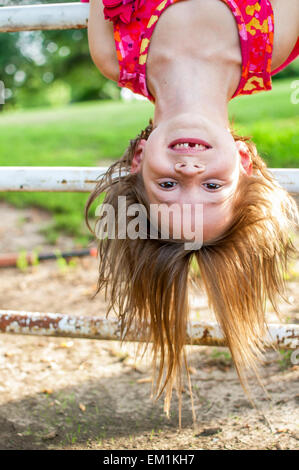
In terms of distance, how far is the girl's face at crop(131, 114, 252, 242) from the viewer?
134cm

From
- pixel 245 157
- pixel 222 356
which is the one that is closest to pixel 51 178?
pixel 245 157

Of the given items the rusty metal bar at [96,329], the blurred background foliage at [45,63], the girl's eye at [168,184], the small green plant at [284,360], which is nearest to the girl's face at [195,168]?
the girl's eye at [168,184]

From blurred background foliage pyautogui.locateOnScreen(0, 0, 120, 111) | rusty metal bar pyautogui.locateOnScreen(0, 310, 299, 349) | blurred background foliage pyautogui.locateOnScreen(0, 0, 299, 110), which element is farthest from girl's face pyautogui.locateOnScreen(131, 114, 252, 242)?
blurred background foliage pyautogui.locateOnScreen(0, 0, 120, 111)

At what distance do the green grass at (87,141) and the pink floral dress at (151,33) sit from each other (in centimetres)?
203

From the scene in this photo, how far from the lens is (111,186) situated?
1.54 meters

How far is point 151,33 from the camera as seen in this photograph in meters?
1.59

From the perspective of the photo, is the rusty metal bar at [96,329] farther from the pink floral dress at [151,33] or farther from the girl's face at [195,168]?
the pink floral dress at [151,33]

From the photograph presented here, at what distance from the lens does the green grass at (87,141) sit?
3975mm

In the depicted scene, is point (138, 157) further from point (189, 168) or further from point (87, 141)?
point (87, 141)

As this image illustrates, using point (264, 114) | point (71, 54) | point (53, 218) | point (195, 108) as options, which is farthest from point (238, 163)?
point (71, 54)

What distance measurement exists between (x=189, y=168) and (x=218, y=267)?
292mm

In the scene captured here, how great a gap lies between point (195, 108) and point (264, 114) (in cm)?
490
